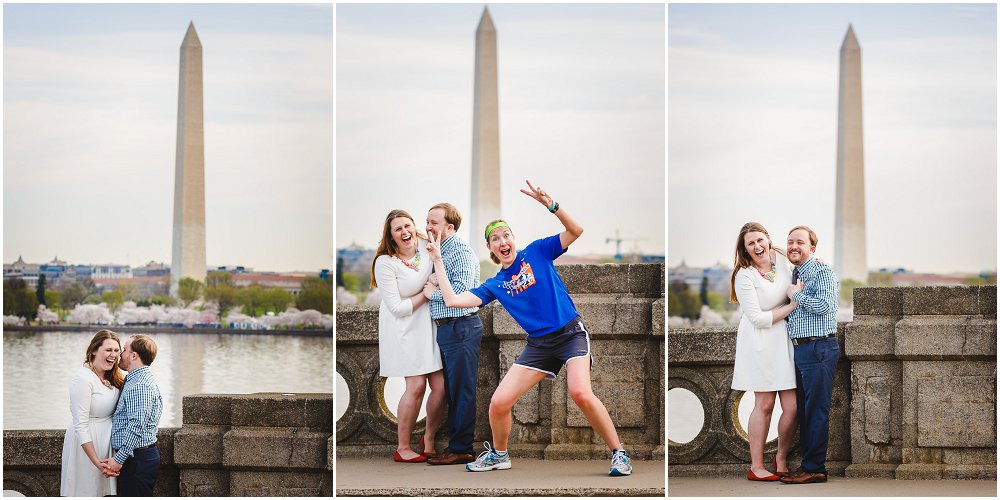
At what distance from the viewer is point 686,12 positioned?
630 centimetres

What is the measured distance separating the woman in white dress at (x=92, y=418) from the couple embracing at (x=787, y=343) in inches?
131

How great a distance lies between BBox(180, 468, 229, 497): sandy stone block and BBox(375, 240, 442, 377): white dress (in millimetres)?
1090

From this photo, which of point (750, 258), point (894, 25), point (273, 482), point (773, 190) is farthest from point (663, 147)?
point (894, 25)

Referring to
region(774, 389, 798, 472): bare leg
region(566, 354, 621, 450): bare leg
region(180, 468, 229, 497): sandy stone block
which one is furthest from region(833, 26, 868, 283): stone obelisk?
region(180, 468, 229, 497): sandy stone block

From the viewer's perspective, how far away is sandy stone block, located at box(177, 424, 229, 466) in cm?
→ 606

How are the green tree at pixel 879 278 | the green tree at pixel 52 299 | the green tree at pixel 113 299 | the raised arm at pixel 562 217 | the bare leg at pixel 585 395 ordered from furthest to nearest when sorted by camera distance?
1. the green tree at pixel 113 299
2. the green tree at pixel 52 299
3. the green tree at pixel 879 278
4. the bare leg at pixel 585 395
5. the raised arm at pixel 562 217

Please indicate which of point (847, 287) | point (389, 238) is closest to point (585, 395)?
point (389, 238)

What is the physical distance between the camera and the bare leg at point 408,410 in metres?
6.01

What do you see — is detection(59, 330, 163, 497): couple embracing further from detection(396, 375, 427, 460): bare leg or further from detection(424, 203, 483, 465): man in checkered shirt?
detection(424, 203, 483, 465): man in checkered shirt

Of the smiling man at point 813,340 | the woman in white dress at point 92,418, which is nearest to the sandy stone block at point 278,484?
the woman in white dress at point 92,418

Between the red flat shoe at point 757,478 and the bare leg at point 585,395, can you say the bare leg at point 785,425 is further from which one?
the bare leg at point 585,395

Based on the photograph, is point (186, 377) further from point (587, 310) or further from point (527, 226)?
point (587, 310)

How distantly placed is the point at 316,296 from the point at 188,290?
1.66 metres

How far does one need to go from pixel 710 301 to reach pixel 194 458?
305 centimetres
